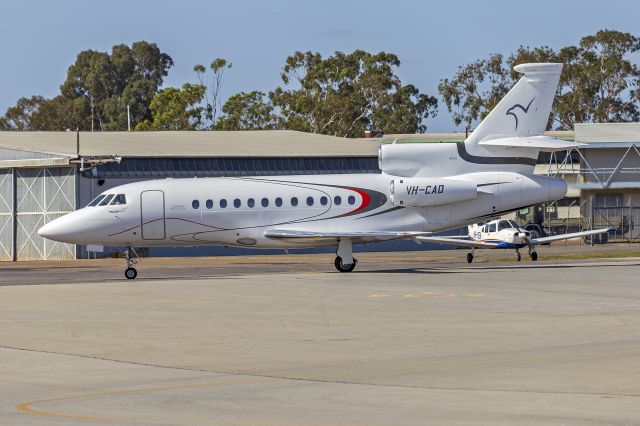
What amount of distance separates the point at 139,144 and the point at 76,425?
57721mm

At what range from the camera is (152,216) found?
37125 millimetres

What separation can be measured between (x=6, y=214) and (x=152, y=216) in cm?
3026

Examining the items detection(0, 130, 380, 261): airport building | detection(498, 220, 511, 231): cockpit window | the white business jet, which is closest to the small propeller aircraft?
detection(498, 220, 511, 231): cockpit window

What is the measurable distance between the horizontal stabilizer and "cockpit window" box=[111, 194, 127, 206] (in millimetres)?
11638

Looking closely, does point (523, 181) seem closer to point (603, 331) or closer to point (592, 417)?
point (603, 331)

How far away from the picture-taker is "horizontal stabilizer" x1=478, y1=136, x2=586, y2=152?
3622cm

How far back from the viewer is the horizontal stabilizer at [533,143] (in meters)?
36.2

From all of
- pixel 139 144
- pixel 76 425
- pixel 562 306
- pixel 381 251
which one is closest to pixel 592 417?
pixel 76 425

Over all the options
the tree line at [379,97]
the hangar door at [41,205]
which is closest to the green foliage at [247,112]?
the tree line at [379,97]

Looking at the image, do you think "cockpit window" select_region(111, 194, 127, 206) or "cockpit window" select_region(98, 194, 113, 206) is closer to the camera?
"cockpit window" select_region(111, 194, 127, 206)

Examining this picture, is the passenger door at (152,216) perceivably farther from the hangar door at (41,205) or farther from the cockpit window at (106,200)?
the hangar door at (41,205)

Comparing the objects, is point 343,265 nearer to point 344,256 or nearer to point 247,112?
point 344,256

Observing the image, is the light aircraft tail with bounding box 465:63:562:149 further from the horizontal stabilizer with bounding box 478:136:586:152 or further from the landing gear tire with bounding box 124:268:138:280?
the landing gear tire with bounding box 124:268:138:280

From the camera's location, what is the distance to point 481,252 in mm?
57375
